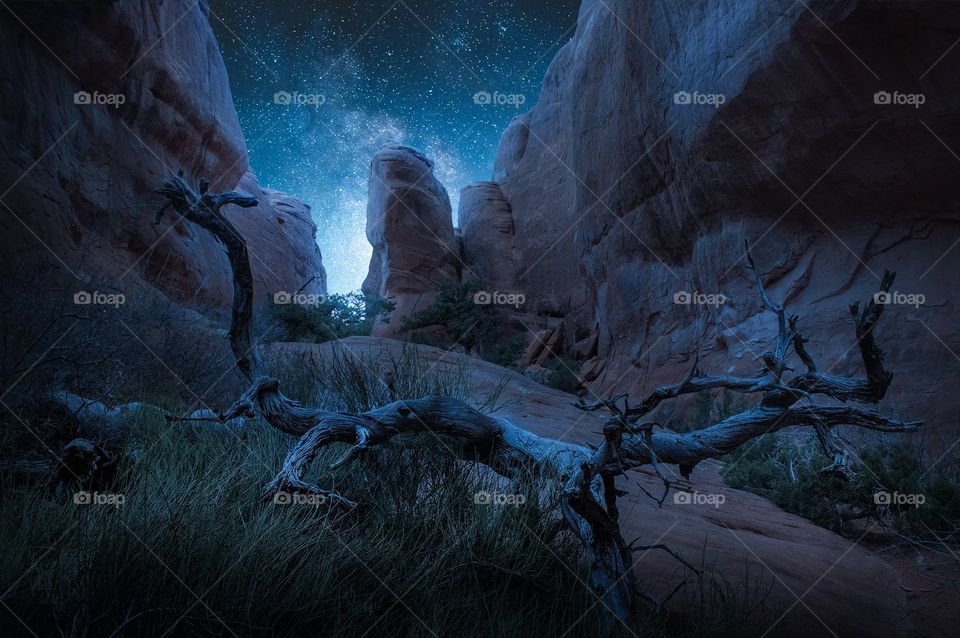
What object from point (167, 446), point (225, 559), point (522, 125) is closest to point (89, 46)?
point (167, 446)

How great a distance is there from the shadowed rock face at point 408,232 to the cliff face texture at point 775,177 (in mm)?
11451

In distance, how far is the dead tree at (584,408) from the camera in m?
2.60

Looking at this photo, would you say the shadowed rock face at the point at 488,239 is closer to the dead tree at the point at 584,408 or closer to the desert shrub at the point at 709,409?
the desert shrub at the point at 709,409

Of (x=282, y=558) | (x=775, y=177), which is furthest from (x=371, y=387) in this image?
(x=775, y=177)

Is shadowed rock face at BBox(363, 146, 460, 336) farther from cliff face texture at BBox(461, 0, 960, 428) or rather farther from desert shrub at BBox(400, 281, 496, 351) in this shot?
cliff face texture at BBox(461, 0, 960, 428)

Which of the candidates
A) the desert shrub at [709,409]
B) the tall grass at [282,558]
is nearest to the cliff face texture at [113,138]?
the tall grass at [282,558]

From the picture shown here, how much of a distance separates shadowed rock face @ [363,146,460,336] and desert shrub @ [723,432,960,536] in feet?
63.2

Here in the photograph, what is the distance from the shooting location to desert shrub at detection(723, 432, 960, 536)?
16.1ft

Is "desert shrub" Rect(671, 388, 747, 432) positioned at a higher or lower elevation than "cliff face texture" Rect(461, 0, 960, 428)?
lower

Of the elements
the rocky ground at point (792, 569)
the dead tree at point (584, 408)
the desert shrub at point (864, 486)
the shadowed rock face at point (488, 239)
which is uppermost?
the shadowed rock face at point (488, 239)

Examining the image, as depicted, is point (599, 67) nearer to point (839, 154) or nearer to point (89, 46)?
point (839, 154)

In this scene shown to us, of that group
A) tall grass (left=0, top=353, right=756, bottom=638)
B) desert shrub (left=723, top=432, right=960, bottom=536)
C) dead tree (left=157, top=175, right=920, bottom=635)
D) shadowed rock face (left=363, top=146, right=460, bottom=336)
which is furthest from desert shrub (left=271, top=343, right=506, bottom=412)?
shadowed rock face (left=363, top=146, right=460, bottom=336)

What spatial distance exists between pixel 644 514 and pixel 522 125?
26.8 metres

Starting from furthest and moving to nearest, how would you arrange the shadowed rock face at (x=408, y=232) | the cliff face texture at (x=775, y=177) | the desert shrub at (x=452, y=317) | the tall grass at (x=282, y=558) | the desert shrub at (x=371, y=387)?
the shadowed rock face at (x=408, y=232) < the desert shrub at (x=452, y=317) < the cliff face texture at (x=775, y=177) < the desert shrub at (x=371, y=387) < the tall grass at (x=282, y=558)
